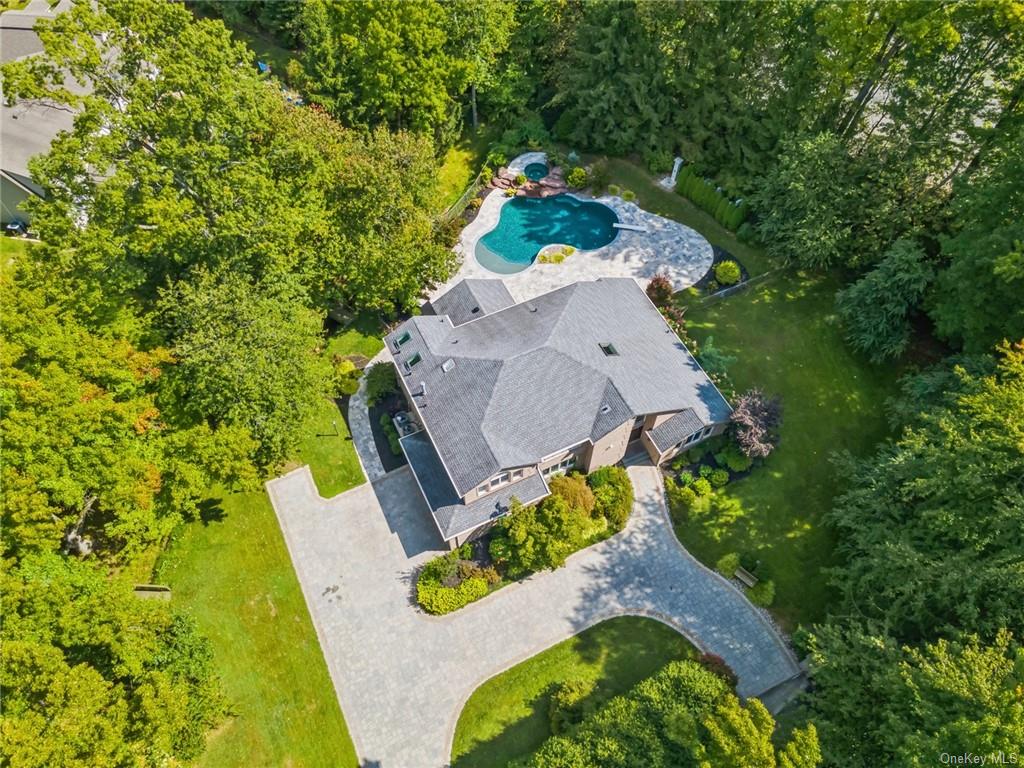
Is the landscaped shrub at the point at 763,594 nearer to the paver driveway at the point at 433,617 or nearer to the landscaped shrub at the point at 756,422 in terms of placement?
the paver driveway at the point at 433,617

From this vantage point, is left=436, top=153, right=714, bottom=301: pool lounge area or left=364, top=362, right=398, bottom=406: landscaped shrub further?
left=436, top=153, right=714, bottom=301: pool lounge area

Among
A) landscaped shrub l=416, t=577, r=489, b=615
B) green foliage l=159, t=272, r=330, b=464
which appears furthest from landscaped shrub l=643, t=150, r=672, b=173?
landscaped shrub l=416, t=577, r=489, b=615

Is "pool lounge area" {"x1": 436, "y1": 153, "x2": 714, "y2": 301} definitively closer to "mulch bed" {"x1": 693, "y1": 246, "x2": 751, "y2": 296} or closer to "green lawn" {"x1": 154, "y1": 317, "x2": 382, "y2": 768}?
"mulch bed" {"x1": 693, "y1": 246, "x2": 751, "y2": 296}

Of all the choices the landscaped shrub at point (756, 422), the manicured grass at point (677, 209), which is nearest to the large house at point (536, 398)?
the landscaped shrub at point (756, 422)

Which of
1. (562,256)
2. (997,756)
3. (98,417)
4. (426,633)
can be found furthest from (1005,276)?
(98,417)

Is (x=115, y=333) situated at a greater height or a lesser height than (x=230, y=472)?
greater

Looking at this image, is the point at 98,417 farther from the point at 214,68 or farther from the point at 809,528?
the point at 809,528

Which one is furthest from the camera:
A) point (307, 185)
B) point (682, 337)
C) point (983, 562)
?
point (682, 337)
